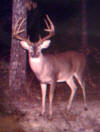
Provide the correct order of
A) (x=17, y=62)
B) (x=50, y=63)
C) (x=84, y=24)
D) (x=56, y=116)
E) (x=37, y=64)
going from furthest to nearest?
1. (x=84, y=24)
2. (x=17, y=62)
3. (x=50, y=63)
4. (x=56, y=116)
5. (x=37, y=64)

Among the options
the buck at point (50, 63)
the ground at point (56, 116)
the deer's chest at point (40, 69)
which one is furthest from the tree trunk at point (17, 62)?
the deer's chest at point (40, 69)

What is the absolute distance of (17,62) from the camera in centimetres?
808

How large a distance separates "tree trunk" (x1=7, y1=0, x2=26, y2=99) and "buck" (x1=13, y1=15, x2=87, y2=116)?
21.7 inches

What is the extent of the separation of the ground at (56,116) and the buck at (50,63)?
298 millimetres

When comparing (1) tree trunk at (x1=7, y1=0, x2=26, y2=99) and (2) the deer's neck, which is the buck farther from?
(1) tree trunk at (x1=7, y1=0, x2=26, y2=99)

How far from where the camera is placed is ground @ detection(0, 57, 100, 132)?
5852 millimetres

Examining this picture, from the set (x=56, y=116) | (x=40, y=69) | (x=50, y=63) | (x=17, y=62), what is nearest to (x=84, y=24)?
(x=17, y=62)

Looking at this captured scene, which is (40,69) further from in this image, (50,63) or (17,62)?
(17,62)

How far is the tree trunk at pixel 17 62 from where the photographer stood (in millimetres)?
7969

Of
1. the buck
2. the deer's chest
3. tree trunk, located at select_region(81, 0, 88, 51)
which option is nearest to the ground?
the buck

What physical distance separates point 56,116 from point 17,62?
199cm

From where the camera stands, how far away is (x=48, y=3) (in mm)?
14180

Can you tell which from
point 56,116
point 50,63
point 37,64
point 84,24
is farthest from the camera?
point 84,24

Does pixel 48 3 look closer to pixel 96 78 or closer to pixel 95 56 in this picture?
pixel 95 56
